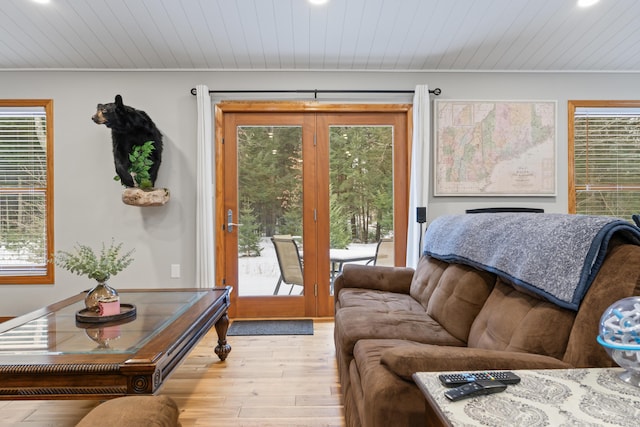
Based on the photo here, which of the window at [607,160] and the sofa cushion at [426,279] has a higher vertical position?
the window at [607,160]

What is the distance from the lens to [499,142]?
11.8ft

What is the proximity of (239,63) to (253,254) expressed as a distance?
187 centimetres

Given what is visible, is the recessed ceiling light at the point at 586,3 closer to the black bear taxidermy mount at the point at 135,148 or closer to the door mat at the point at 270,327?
the door mat at the point at 270,327

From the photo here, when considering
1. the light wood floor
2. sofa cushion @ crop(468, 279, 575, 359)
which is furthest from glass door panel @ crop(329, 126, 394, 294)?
sofa cushion @ crop(468, 279, 575, 359)

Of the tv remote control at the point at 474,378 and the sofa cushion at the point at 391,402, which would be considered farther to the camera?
the sofa cushion at the point at 391,402

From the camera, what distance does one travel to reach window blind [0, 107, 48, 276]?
3.60 m

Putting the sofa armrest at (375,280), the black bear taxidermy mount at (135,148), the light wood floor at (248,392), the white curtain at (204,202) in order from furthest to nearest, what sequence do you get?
1. the white curtain at (204,202)
2. the black bear taxidermy mount at (135,148)
3. the sofa armrest at (375,280)
4. the light wood floor at (248,392)

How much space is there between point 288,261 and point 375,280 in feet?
3.77

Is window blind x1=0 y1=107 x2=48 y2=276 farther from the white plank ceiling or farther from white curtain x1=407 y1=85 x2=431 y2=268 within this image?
white curtain x1=407 y1=85 x2=431 y2=268

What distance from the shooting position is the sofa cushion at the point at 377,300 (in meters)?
2.28

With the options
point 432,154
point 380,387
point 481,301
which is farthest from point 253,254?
point 380,387

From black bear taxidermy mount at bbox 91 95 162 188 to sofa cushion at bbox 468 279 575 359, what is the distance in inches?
116

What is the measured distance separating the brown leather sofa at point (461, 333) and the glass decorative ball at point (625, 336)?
0.44 ft

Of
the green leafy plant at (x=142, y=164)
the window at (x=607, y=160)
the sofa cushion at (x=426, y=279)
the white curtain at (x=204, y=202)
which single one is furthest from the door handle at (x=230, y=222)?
the window at (x=607, y=160)
